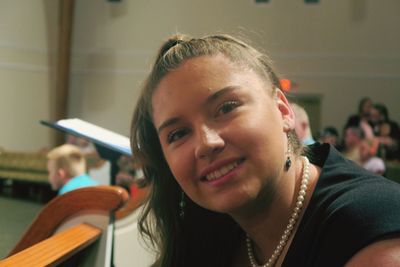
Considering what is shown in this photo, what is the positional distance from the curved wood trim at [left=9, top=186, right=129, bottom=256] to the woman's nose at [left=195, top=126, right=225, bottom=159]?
15.0 inches

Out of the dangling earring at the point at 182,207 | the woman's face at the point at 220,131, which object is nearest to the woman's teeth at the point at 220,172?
the woman's face at the point at 220,131

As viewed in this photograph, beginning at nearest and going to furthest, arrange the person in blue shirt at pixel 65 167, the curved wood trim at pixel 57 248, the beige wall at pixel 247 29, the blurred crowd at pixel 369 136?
the curved wood trim at pixel 57 248 < the person in blue shirt at pixel 65 167 < the blurred crowd at pixel 369 136 < the beige wall at pixel 247 29

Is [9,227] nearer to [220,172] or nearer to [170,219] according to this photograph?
[170,219]

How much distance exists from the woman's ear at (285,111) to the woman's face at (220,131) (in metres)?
0.02

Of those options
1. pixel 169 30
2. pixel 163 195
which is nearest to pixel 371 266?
pixel 163 195

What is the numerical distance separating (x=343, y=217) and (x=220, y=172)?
26 cm

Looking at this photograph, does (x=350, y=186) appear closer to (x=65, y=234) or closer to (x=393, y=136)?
(x=65, y=234)

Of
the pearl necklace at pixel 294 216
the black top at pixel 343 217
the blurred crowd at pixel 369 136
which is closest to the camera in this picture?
the black top at pixel 343 217

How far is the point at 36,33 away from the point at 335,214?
841 centimetres

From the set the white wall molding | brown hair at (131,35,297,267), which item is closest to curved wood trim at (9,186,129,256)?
brown hair at (131,35,297,267)

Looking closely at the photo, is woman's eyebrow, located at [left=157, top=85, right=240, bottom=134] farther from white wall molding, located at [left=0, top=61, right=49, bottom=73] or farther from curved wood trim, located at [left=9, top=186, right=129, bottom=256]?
white wall molding, located at [left=0, top=61, right=49, bottom=73]

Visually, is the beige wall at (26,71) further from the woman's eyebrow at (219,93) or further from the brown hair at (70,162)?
the woman's eyebrow at (219,93)

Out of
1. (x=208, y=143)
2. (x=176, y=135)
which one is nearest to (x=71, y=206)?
(x=176, y=135)

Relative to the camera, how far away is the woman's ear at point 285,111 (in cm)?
106
